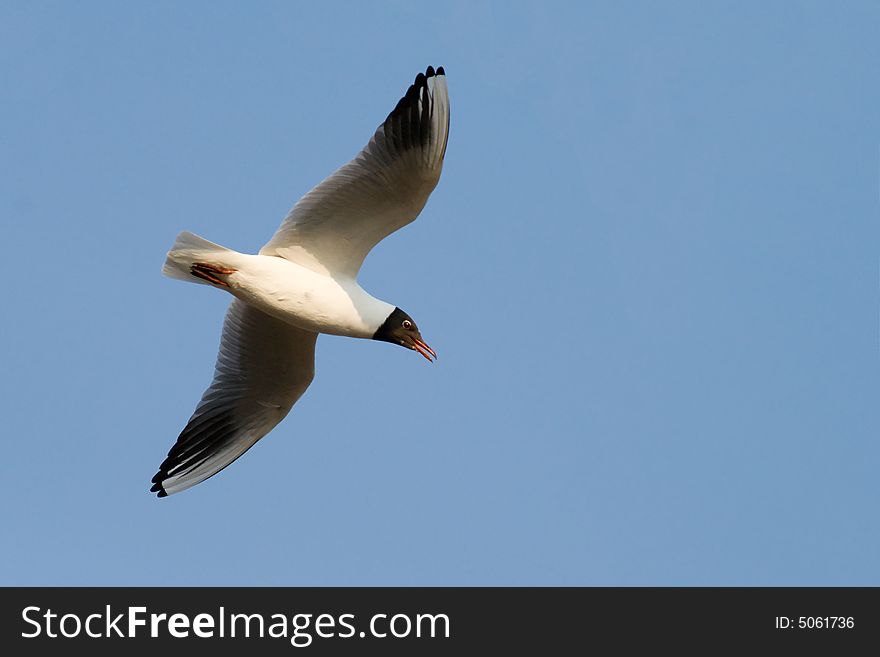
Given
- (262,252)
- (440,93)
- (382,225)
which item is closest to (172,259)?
(262,252)

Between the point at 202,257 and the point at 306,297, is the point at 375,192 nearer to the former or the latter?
the point at 306,297

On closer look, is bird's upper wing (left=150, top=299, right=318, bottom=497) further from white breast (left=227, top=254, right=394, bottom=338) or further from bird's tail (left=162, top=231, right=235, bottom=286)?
bird's tail (left=162, top=231, right=235, bottom=286)

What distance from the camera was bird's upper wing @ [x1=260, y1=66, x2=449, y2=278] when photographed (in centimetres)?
916

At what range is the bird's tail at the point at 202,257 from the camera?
9469 millimetres

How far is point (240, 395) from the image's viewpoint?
35.6 feet

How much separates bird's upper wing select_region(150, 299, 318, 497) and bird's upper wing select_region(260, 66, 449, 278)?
990mm

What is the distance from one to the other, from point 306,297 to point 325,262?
1.22ft

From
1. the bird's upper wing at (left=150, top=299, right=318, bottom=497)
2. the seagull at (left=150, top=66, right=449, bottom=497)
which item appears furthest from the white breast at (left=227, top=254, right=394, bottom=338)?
the bird's upper wing at (left=150, top=299, right=318, bottom=497)

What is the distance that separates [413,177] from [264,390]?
8.25ft

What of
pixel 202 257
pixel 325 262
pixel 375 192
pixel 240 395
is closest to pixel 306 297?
pixel 325 262

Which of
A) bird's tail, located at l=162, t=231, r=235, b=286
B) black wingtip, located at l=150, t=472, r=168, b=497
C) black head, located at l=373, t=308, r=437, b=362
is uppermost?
bird's tail, located at l=162, t=231, r=235, b=286

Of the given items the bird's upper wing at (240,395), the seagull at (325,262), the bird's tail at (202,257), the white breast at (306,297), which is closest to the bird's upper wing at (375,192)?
the seagull at (325,262)

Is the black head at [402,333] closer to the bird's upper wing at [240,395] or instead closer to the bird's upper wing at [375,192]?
the bird's upper wing at [375,192]
